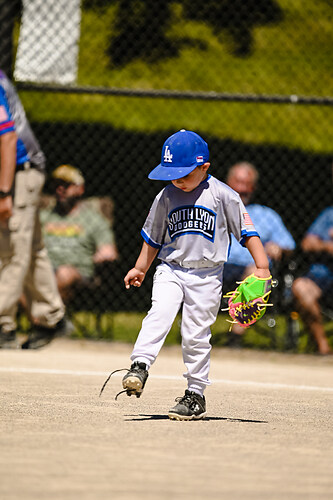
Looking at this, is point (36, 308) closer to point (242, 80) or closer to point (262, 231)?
point (262, 231)

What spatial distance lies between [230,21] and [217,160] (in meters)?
1.98

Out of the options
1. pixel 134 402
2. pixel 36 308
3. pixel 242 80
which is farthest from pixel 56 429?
pixel 242 80

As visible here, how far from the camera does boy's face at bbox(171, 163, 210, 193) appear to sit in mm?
4691

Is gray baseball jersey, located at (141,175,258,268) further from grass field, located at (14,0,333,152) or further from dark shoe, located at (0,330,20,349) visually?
grass field, located at (14,0,333,152)

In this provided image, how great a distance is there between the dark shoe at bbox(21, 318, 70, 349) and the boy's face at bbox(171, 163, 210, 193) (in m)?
2.94

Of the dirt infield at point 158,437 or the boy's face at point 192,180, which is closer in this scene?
the dirt infield at point 158,437

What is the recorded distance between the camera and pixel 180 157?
15.2ft

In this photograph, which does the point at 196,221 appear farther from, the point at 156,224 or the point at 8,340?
the point at 8,340

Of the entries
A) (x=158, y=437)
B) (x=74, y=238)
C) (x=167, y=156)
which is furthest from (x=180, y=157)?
(x=74, y=238)

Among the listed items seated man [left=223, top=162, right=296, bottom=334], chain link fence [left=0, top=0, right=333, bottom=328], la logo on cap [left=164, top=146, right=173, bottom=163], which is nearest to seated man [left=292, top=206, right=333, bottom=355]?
seated man [left=223, top=162, right=296, bottom=334]

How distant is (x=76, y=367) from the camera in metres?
6.56

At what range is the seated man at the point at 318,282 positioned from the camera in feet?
26.1

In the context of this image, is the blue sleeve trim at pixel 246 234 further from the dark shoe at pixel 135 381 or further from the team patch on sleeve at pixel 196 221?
the dark shoe at pixel 135 381

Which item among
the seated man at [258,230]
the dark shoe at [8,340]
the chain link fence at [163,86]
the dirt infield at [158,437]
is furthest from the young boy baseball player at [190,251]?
the chain link fence at [163,86]
